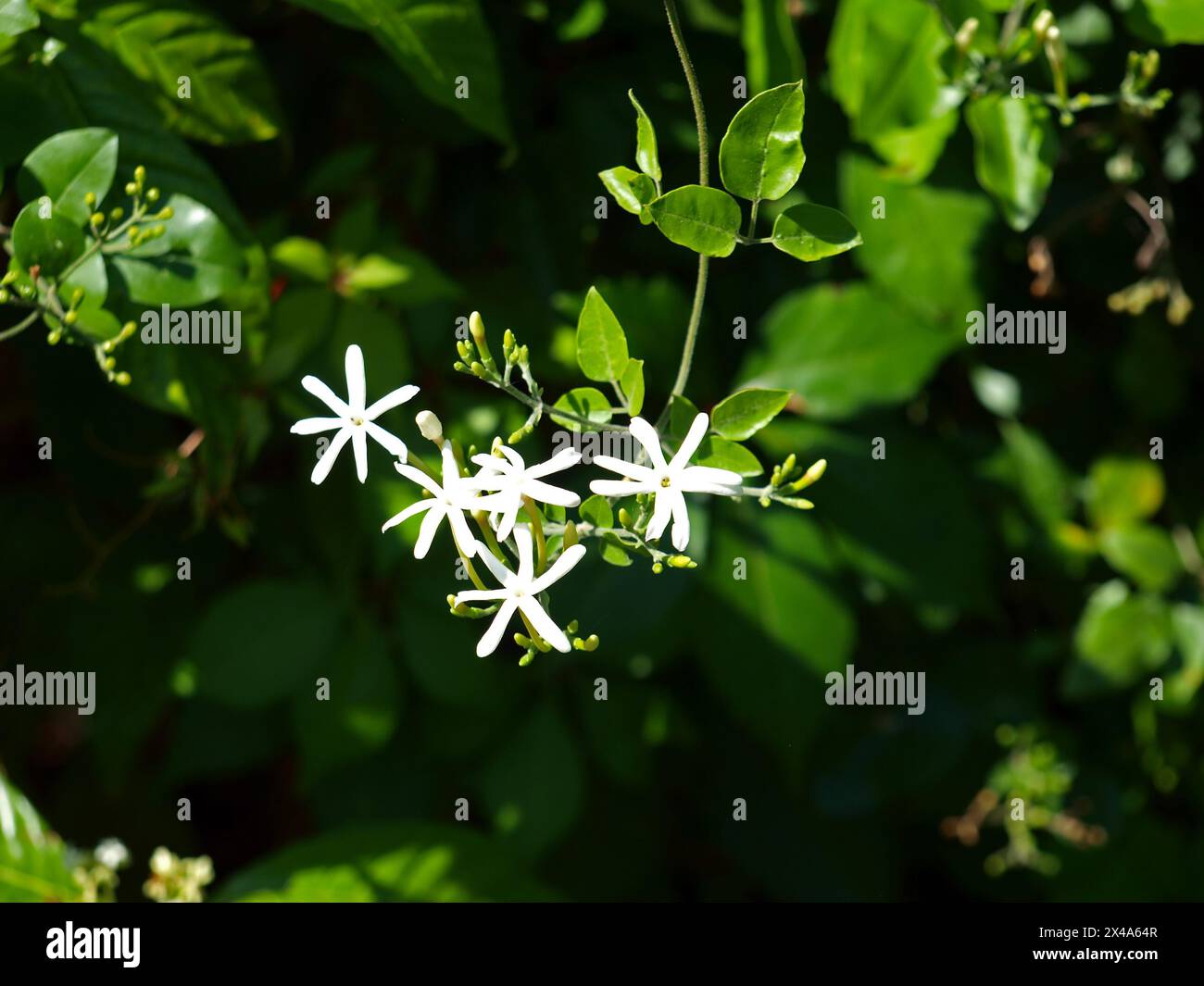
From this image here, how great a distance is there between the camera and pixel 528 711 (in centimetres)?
165

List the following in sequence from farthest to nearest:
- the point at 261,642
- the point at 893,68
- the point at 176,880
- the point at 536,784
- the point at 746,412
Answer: the point at 536,784
the point at 261,642
the point at 176,880
the point at 893,68
the point at 746,412

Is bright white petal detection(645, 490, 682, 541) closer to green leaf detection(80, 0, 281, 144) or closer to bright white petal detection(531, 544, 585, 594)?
bright white petal detection(531, 544, 585, 594)

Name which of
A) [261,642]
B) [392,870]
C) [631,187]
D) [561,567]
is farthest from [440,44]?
[392,870]

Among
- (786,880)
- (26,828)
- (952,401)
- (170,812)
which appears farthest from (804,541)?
(170,812)

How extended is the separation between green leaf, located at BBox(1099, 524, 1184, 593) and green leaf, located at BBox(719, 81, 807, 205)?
103cm

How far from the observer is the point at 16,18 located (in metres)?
0.98

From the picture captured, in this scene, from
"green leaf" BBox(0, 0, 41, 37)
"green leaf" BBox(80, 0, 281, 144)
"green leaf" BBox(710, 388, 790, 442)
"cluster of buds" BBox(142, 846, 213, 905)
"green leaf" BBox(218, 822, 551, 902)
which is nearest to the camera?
"green leaf" BBox(710, 388, 790, 442)

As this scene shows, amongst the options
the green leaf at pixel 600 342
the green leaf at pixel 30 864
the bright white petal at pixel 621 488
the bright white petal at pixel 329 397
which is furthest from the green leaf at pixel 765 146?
the green leaf at pixel 30 864

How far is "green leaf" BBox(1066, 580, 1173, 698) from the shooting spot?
1.59 meters

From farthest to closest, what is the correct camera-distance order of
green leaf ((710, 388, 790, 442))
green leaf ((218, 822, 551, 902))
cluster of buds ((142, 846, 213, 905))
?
green leaf ((218, 822, 551, 902))
cluster of buds ((142, 846, 213, 905))
green leaf ((710, 388, 790, 442))

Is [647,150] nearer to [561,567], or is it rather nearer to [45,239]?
[561,567]

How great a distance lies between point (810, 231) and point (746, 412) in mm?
146

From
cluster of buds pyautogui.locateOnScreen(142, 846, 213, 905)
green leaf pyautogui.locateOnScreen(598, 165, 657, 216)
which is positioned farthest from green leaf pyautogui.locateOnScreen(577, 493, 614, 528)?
cluster of buds pyautogui.locateOnScreen(142, 846, 213, 905)

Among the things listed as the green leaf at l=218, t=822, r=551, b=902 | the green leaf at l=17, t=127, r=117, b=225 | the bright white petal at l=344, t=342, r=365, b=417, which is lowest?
the green leaf at l=218, t=822, r=551, b=902
